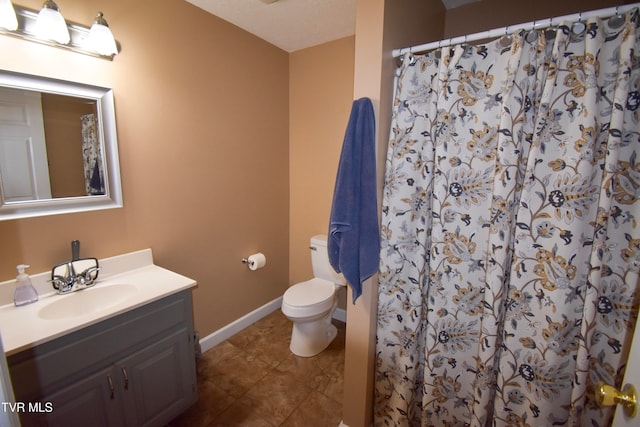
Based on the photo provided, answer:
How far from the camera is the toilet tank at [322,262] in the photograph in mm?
2424

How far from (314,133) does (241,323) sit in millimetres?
1862

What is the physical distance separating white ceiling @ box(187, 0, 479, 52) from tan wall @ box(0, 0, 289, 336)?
0.35 feet

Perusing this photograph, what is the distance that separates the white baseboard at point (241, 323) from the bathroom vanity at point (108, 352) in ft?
2.11

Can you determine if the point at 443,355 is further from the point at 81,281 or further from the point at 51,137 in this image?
the point at 51,137

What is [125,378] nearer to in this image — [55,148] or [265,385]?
[265,385]

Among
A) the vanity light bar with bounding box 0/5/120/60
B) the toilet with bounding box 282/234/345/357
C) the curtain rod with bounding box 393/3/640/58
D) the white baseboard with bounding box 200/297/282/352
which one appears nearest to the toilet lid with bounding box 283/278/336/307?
the toilet with bounding box 282/234/345/357

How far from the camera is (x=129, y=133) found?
1674 mm

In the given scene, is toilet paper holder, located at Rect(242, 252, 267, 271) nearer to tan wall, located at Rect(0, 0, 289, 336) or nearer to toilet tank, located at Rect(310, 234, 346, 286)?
tan wall, located at Rect(0, 0, 289, 336)

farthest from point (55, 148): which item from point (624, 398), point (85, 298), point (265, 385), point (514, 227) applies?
point (624, 398)

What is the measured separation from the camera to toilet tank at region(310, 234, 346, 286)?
7.95 feet

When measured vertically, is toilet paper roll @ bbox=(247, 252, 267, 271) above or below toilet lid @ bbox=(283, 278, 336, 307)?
above

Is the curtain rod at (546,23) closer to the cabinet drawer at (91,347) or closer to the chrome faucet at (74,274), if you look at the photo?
the cabinet drawer at (91,347)

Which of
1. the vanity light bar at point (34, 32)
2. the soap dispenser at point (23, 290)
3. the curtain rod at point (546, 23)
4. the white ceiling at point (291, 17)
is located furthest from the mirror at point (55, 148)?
the curtain rod at point (546, 23)

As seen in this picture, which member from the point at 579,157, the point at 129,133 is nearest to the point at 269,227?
the point at 129,133
